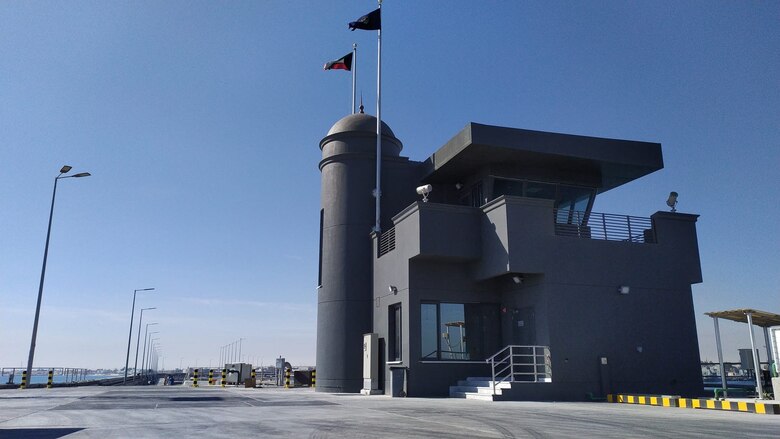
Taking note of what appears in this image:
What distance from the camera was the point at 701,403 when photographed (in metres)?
15.0

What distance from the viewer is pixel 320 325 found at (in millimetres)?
26250

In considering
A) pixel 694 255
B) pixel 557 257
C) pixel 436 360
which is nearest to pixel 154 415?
pixel 436 360

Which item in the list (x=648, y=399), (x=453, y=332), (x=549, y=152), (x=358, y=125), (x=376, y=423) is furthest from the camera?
(x=358, y=125)

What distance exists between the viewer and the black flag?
27359mm

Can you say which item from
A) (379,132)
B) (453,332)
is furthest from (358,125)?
(453,332)

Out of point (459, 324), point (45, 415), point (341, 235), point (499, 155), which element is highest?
point (499, 155)

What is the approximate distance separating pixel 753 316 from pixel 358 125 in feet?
56.1

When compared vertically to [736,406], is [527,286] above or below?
above

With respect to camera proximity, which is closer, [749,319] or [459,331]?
[749,319]

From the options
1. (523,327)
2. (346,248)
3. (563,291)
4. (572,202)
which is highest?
(572,202)

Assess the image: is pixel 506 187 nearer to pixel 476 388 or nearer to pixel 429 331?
pixel 429 331

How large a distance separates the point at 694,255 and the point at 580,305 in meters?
5.50

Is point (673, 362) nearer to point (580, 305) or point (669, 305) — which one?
point (669, 305)

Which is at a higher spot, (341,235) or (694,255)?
(341,235)
